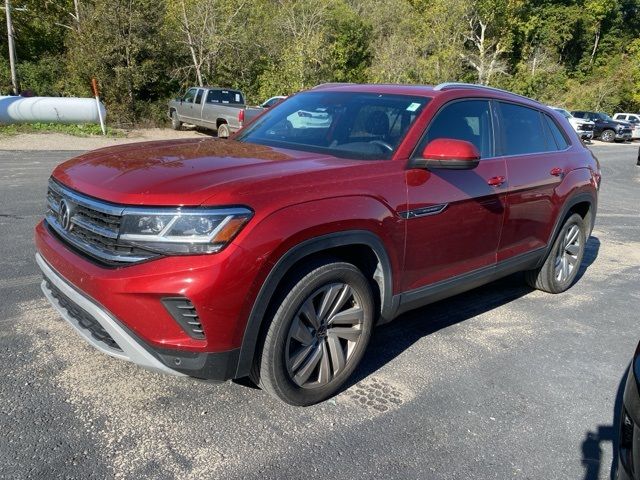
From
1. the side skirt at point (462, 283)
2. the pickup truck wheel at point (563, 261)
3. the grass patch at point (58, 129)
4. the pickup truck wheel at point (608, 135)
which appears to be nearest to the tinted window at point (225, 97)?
the grass patch at point (58, 129)

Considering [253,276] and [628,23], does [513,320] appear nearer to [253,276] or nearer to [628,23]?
[253,276]

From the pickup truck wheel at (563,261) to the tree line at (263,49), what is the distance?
19.2 metres

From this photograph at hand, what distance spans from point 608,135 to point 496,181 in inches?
1416

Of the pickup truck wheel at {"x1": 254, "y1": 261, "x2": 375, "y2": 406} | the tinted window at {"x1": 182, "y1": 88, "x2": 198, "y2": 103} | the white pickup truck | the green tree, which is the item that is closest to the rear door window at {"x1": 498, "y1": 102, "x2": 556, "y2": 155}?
the pickup truck wheel at {"x1": 254, "y1": 261, "x2": 375, "y2": 406}

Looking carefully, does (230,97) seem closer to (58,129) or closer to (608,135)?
(58,129)

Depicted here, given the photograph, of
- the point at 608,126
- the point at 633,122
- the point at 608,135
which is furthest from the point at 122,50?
the point at 633,122

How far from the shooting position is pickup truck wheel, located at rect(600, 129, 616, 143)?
3438 cm

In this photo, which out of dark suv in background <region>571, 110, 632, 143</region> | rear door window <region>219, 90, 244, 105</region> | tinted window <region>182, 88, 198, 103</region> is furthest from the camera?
dark suv in background <region>571, 110, 632, 143</region>

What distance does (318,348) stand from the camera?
9.67 feet

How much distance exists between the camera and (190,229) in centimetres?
240

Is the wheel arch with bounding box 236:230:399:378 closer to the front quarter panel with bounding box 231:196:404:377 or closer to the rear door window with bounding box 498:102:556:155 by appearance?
the front quarter panel with bounding box 231:196:404:377

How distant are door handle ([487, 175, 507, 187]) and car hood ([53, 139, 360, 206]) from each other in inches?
48.8

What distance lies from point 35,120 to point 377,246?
1746 cm

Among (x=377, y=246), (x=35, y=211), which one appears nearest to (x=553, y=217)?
(x=377, y=246)
